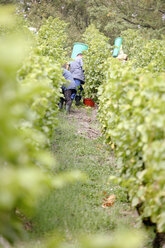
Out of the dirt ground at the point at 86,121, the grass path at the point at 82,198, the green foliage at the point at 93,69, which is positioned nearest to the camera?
the grass path at the point at 82,198

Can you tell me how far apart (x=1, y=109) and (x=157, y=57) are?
985cm

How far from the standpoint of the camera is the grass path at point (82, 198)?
11.9 ft

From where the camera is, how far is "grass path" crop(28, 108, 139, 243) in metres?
3.62

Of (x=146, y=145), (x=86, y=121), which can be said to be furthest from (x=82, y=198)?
(x=86, y=121)

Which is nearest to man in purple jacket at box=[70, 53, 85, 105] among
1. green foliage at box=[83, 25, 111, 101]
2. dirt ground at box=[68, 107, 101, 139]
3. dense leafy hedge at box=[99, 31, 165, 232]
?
green foliage at box=[83, 25, 111, 101]

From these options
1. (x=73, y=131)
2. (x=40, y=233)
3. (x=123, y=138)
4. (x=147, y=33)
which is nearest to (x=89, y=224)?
(x=40, y=233)

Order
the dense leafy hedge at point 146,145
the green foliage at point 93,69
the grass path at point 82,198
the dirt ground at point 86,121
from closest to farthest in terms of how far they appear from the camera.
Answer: the dense leafy hedge at point 146,145
the grass path at point 82,198
the dirt ground at point 86,121
the green foliage at point 93,69

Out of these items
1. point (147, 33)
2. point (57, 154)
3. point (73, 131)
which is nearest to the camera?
point (57, 154)

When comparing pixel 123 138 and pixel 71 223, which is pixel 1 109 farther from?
pixel 71 223

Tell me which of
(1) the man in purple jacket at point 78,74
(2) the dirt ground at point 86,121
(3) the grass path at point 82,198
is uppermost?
(1) the man in purple jacket at point 78,74

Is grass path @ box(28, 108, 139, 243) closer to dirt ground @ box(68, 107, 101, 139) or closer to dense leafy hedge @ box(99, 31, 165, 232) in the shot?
dirt ground @ box(68, 107, 101, 139)

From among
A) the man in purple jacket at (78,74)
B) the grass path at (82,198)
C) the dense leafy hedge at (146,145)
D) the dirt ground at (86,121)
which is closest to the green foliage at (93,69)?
the man in purple jacket at (78,74)

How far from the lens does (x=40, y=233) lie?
3.38 m

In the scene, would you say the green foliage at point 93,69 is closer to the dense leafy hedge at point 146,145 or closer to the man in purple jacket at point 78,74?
the man in purple jacket at point 78,74
